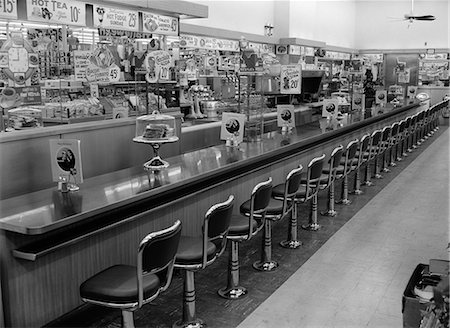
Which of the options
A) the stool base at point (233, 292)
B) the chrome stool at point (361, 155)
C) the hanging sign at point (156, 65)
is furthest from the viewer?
the chrome stool at point (361, 155)

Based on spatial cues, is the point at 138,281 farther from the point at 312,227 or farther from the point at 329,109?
the point at 329,109

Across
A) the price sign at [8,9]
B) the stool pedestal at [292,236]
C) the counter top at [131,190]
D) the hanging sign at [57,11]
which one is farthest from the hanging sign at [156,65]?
the stool pedestal at [292,236]

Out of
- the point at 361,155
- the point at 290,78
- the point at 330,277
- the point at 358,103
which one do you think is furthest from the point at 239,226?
the point at 358,103

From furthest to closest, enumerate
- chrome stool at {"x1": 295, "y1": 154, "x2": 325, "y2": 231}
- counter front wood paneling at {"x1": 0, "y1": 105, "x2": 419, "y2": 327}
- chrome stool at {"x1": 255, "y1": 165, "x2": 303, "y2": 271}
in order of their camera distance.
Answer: chrome stool at {"x1": 295, "y1": 154, "x2": 325, "y2": 231}, chrome stool at {"x1": 255, "y1": 165, "x2": 303, "y2": 271}, counter front wood paneling at {"x1": 0, "y1": 105, "x2": 419, "y2": 327}

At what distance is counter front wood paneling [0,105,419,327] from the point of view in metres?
2.74

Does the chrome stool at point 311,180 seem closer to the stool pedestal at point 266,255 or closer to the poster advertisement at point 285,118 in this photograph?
the stool pedestal at point 266,255

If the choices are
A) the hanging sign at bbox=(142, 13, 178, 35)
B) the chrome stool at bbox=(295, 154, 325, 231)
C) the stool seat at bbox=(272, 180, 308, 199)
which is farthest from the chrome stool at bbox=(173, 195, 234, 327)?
the hanging sign at bbox=(142, 13, 178, 35)

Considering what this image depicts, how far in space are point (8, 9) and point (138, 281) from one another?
12.5ft

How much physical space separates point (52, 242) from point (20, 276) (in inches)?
9.5

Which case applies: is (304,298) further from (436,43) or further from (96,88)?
(436,43)

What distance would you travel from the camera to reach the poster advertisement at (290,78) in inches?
267

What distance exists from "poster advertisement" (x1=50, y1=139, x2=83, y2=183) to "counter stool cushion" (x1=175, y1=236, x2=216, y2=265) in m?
0.77

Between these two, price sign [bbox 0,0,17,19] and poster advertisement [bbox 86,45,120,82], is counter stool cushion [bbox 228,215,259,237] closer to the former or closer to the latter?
poster advertisement [bbox 86,45,120,82]

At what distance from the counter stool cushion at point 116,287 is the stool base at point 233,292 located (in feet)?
3.93
